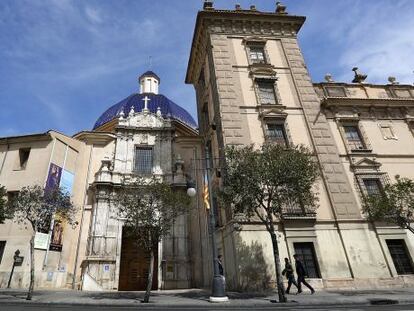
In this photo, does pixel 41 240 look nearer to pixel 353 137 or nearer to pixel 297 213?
pixel 297 213

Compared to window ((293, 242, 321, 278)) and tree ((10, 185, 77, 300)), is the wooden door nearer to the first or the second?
tree ((10, 185, 77, 300))

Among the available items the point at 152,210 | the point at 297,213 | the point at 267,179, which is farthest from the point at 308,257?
the point at 152,210

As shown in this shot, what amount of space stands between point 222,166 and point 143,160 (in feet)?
28.8

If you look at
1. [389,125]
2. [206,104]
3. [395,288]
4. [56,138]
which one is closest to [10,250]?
[56,138]

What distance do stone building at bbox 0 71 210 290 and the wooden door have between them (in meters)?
0.06

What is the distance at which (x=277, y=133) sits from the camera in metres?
19.3

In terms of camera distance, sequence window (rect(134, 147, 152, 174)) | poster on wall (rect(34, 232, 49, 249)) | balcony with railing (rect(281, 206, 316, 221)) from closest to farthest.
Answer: balcony with railing (rect(281, 206, 316, 221)), poster on wall (rect(34, 232, 49, 249)), window (rect(134, 147, 152, 174))

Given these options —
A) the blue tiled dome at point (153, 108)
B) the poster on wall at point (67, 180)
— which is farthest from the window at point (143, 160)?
the blue tiled dome at point (153, 108)

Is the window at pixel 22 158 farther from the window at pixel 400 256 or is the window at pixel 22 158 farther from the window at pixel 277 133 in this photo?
the window at pixel 400 256

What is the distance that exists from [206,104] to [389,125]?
12947mm

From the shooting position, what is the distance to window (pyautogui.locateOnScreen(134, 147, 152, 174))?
23156 millimetres

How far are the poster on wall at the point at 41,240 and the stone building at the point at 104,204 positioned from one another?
0.06m

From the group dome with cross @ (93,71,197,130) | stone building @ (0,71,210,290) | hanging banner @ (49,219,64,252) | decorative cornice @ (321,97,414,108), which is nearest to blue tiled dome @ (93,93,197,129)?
dome with cross @ (93,71,197,130)

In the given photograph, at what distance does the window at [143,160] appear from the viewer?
23.2 m
